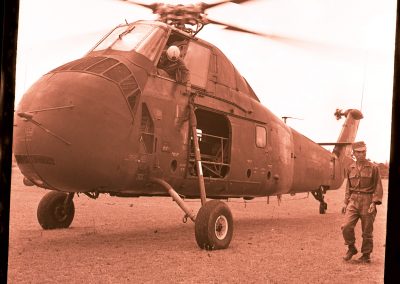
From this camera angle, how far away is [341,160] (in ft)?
43.5

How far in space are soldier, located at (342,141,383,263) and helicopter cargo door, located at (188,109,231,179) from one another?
2.61 metres

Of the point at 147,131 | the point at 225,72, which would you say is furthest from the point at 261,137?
the point at 147,131

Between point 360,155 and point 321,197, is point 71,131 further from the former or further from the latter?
point 321,197

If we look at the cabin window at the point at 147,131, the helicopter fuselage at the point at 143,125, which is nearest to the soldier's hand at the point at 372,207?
the helicopter fuselage at the point at 143,125

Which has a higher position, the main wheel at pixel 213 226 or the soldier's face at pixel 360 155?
the soldier's face at pixel 360 155

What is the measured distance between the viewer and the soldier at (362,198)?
19.9ft

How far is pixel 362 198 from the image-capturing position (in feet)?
20.5

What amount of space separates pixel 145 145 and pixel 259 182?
11.0 feet

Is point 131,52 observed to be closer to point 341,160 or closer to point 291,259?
point 291,259

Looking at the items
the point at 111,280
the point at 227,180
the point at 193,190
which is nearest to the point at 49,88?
the point at 111,280

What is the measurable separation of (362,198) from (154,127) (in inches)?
128

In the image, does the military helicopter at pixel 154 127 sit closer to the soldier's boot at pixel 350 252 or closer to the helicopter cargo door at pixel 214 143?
the helicopter cargo door at pixel 214 143

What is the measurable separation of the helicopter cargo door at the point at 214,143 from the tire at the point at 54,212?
2.73 metres

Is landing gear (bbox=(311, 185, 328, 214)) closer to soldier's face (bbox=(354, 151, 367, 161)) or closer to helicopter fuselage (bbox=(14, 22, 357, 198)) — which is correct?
helicopter fuselage (bbox=(14, 22, 357, 198))
